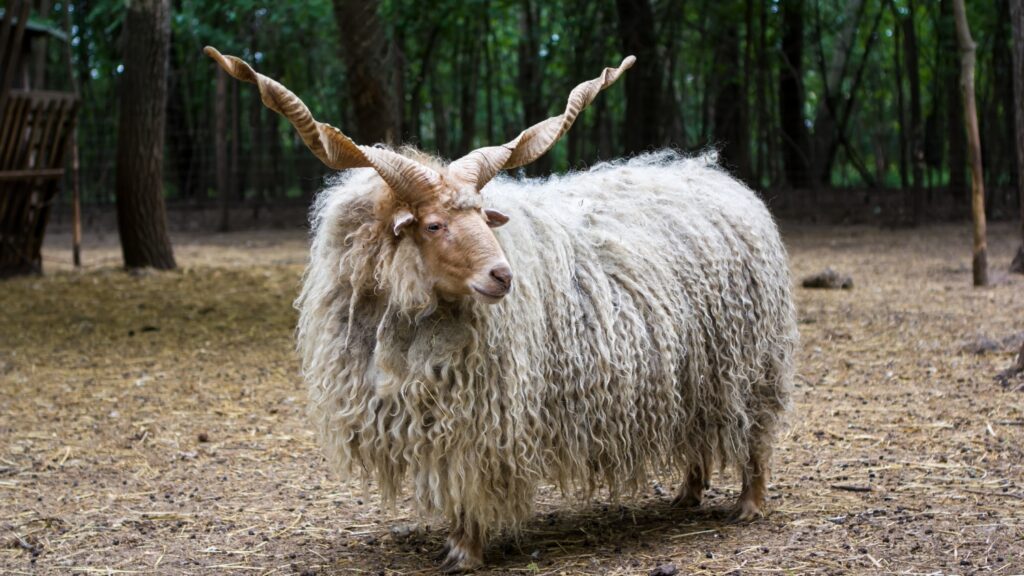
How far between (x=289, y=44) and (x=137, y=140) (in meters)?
8.50

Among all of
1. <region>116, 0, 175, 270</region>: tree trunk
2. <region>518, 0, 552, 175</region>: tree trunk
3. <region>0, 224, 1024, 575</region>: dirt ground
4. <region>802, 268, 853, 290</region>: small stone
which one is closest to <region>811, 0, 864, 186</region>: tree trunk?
<region>518, 0, 552, 175</region>: tree trunk

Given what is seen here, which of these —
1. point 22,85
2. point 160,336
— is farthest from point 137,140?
point 160,336

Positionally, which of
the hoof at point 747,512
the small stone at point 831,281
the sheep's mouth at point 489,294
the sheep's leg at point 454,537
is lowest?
the hoof at point 747,512

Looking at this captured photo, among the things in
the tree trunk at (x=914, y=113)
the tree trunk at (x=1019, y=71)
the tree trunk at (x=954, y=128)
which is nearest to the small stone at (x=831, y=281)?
the tree trunk at (x=1019, y=71)

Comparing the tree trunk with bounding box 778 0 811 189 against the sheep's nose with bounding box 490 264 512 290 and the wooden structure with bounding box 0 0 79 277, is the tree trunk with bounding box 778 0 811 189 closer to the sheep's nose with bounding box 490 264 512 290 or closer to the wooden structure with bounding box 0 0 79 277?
the wooden structure with bounding box 0 0 79 277

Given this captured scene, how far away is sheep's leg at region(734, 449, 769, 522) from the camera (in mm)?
4418

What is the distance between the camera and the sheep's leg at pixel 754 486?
4.42 meters

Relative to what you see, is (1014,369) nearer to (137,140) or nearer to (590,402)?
(590,402)

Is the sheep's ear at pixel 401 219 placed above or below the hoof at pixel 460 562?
above

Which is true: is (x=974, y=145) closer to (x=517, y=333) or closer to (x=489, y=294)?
(x=517, y=333)

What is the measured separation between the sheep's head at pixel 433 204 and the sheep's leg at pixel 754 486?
4.99 ft

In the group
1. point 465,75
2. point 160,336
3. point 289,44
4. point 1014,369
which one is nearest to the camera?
point 1014,369

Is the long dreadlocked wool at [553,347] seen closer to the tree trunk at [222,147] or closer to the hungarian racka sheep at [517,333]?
the hungarian racka sheep at [517,333]

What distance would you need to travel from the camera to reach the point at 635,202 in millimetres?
4504
